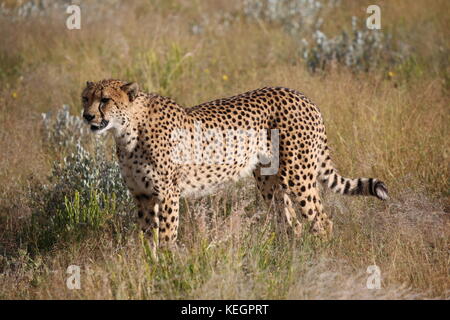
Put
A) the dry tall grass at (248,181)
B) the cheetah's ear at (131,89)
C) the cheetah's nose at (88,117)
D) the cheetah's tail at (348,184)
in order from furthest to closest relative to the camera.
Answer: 1. the cheetah's tail at (348,184)
2. the cheetah's ear at (131,89)
3. the cheetah's nose at (88,117)
4. the dry tall grass at (248,181)

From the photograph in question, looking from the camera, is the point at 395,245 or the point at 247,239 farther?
the point at 395,245

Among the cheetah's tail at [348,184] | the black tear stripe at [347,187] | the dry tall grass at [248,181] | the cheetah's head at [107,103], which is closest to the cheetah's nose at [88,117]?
the cheetah's head at [107,103]

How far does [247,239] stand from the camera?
398cm

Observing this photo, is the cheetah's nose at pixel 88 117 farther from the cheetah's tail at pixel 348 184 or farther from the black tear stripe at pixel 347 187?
the black tear stripe at pixel 347 187

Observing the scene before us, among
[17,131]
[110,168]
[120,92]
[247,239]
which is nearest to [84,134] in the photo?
[17,131]

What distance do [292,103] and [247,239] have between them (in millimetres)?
1030

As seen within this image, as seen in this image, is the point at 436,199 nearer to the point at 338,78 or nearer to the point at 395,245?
the point at 395,245

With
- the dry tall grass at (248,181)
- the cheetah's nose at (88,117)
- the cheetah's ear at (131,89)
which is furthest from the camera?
the cheetah's ear at (131,89)

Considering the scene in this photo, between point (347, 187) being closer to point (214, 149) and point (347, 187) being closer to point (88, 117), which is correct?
point (214, 149)

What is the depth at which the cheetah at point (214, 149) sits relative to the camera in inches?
168

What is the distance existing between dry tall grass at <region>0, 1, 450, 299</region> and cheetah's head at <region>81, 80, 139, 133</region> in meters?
0.66

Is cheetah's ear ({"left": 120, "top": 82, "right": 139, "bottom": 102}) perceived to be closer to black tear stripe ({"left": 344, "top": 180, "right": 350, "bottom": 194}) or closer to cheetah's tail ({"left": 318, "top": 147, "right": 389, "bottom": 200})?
cheetah's tail ({"left": 318, "top": 147, "right": 389, "bottom": 200})

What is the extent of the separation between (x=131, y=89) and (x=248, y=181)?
1.44 m

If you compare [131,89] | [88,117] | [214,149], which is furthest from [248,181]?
[88,117]
